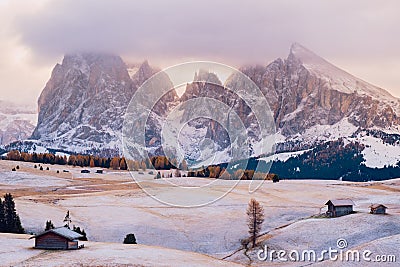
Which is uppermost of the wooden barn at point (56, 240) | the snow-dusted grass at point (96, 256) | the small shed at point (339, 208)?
the small shed at point (339, 208)

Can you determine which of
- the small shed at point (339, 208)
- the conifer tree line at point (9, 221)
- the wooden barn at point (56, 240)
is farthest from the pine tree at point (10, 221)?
the small shed at point (339, 208)

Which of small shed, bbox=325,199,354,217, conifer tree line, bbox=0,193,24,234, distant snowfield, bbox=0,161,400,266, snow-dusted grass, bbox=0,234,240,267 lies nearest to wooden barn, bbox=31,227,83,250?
snow-dusted grass, bbox=0,234,240,267

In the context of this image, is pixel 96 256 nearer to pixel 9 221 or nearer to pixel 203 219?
pixel 9 221

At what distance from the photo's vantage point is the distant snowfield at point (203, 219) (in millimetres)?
89438

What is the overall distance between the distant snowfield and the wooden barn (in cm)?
210

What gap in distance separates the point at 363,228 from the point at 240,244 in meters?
19.9

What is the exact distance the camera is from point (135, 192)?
155 meters

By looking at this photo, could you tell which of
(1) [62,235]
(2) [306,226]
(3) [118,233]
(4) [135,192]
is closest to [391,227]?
(2) [306,226]

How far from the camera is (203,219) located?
370 feet

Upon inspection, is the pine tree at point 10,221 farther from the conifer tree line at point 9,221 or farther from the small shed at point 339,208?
the small shed at point 339,208

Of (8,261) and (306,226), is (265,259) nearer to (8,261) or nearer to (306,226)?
(306,226)

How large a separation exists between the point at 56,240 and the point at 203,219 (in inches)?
1865

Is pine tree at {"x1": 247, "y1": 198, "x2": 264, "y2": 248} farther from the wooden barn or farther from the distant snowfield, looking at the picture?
the wooden barn

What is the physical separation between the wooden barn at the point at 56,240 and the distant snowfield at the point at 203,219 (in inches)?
82.6
